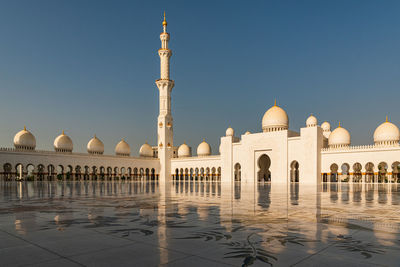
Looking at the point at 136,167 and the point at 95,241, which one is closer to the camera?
the point at 95,241

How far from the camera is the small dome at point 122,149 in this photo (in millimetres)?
45422

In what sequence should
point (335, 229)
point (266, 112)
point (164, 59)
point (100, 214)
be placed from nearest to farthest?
1. point (335, 229)
2. point (100, 214)
3. point (266, 112)
4. point (164, 59)

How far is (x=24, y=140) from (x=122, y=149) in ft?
43.0

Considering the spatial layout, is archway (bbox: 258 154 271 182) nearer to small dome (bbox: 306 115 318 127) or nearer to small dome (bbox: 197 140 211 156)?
small dome (bbox: 306 115 318 127)

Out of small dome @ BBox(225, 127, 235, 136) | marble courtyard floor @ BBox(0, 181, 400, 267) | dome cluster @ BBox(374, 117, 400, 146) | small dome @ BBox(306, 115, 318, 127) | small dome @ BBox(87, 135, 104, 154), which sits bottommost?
marble courtyard floor @ BBox(0, 181, 400, 267)

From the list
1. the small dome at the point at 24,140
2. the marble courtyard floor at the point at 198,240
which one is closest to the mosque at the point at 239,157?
the small dome at the point at 24,140

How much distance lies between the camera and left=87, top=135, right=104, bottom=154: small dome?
140ft

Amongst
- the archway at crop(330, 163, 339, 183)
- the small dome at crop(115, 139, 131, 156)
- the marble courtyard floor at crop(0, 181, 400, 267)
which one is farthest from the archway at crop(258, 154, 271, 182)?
the marble courtyard floor at crop(0, 181, 400, 267)

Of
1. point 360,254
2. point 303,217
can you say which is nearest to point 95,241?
point 360,254

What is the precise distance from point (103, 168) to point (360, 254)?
41.4 meters

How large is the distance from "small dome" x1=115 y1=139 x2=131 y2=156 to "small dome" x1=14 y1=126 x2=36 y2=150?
11.4 m

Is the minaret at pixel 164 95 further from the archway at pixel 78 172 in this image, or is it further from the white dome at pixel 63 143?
the white dome at pixel 63 143

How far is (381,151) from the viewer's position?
2909 cm

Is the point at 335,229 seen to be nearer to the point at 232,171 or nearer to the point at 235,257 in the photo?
the point at 235,257
